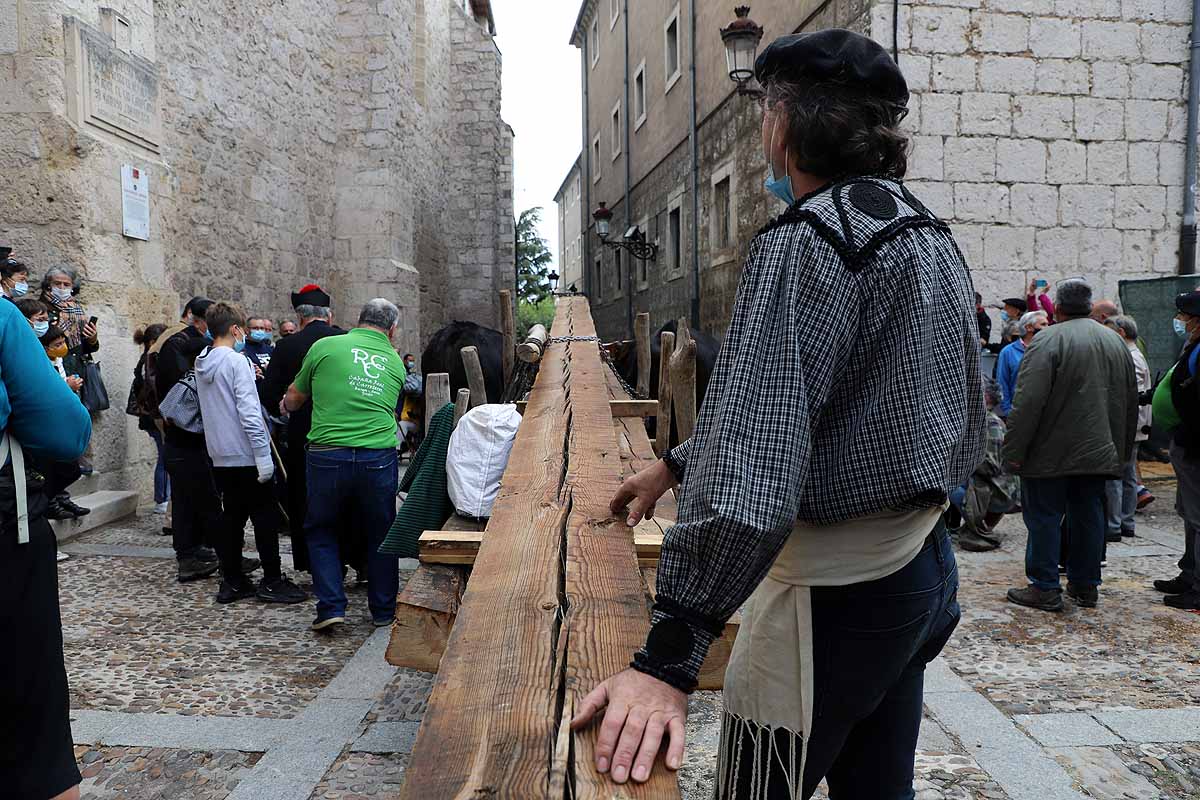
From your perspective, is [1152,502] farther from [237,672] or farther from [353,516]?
[237,672]

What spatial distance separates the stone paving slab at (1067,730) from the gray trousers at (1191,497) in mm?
2020

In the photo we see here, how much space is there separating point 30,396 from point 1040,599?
192 inches

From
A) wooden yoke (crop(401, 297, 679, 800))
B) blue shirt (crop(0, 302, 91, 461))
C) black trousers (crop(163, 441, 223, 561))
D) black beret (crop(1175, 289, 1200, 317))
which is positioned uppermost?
black beret (crop(1175, 289, 1200, 317))

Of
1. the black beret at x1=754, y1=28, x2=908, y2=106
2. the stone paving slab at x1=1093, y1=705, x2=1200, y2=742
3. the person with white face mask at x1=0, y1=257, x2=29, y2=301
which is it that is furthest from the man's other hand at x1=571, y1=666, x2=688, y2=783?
the person with white face mask at x1=0, y1=257, x2=29, y2=301

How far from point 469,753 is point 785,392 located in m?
0.61

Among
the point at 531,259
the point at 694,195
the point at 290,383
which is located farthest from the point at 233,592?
the point at 531,259

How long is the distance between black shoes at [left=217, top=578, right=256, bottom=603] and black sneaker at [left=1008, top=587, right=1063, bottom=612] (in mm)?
4536

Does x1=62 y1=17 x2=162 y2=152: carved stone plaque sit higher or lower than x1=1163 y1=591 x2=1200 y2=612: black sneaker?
higher

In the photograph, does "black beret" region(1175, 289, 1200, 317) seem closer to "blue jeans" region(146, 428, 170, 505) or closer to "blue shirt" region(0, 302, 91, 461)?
"blue shirt" region(0, 302, 91, 461)

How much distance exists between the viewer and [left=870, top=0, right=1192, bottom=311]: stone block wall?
8.28m

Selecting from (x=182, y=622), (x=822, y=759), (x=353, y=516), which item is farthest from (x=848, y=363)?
(x=182, y=622)

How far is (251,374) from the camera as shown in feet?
16.5

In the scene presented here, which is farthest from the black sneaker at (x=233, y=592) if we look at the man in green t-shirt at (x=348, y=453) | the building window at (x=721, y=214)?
the building window at (x=721, y=214)

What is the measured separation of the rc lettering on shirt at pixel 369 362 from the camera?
15.2ft
